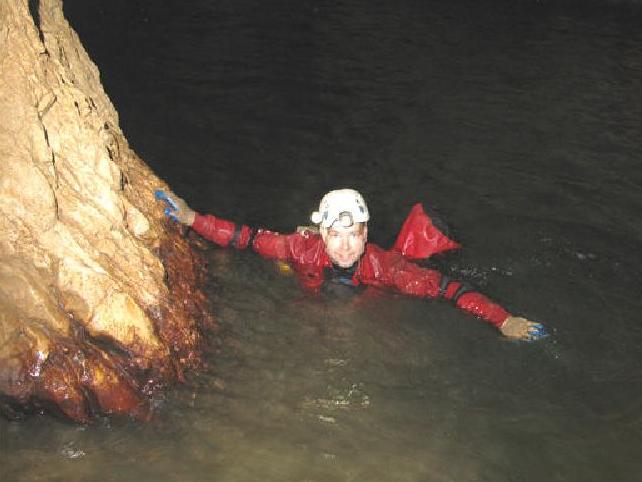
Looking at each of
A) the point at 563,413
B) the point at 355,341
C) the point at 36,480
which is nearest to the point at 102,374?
the point at 36,480

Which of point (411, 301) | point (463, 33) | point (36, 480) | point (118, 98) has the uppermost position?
point (463, 33)

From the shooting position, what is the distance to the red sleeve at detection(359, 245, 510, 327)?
15.7 ft

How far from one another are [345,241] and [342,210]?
0.28 meters

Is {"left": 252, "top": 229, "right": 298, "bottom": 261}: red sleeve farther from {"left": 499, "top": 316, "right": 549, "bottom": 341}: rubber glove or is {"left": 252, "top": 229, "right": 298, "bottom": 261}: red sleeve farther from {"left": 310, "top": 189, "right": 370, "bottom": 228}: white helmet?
{"left": 499, "top": 316, "right": 549, "bottom": 341}: rubber glove

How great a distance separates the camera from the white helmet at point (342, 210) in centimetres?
477

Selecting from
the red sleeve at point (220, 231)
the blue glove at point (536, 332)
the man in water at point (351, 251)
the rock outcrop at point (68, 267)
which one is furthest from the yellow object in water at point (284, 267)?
the blue glove at point (536, 332)

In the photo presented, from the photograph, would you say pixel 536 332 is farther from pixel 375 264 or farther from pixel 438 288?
pixel 375 264

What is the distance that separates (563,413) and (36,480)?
3370 mm

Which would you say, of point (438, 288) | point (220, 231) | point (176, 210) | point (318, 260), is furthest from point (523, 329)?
point (176, 210)

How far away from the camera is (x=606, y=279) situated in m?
5.70

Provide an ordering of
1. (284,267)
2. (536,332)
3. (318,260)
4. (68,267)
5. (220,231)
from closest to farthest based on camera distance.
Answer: (68,267)
(536,332)
(220,231)
(318,260)
(284,267)

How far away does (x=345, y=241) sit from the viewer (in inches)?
192

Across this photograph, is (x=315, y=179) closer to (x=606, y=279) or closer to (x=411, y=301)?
(x=411, y=301)

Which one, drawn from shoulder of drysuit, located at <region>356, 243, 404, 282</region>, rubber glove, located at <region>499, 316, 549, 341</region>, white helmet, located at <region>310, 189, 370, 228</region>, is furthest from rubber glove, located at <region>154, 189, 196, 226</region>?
rubber glove, located at <region>499, 316, 549, 341</region>
